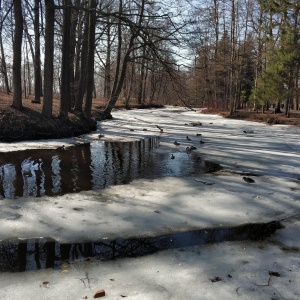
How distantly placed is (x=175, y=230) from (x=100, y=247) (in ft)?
3.64

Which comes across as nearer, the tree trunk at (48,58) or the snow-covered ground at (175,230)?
the snow-covered ground at (175,230)

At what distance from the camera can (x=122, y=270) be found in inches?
137

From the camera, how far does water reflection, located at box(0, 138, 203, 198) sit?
6520mm

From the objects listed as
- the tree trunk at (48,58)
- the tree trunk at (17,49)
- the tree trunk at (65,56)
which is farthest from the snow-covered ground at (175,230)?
the tree trunk at (65,56)

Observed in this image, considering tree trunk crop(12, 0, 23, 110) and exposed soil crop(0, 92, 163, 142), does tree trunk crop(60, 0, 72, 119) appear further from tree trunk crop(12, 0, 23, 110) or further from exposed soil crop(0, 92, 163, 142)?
tree trunk crop(12, 0, 23, 110)

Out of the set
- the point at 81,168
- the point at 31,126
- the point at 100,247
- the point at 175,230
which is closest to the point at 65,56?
the point at 31,126

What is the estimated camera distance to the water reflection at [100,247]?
364 centimetres

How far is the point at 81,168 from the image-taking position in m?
8.26

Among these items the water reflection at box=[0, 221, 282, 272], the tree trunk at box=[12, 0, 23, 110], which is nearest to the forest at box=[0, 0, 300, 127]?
the tree trunk at box=[12, 0, 23, 110]

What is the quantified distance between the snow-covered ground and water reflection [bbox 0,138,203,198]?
23.0 inches

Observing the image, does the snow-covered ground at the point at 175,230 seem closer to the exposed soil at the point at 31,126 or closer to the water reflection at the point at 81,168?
the water reflection at the point at 81,168

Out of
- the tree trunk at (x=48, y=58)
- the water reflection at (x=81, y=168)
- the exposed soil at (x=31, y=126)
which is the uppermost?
the tree trunk at (x=48, y=58)

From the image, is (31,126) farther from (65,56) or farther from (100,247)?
(100,247)

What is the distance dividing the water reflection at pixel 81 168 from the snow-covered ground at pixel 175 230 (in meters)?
0.58
